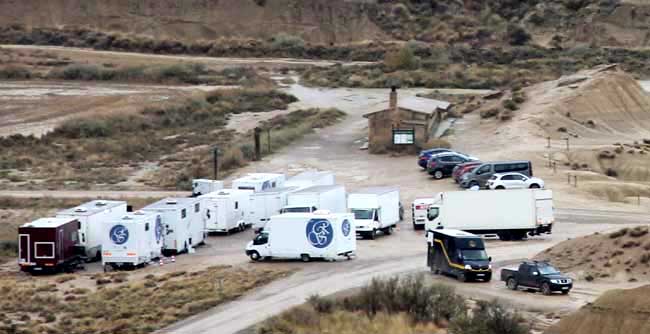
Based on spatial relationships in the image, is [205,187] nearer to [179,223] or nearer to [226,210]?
[226,210]

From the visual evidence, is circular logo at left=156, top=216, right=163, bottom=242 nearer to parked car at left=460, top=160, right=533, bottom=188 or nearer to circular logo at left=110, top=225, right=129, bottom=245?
circular logo at left=110, top=225, right=129, bottom=245

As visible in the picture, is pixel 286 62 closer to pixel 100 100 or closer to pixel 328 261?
pixel 100 100

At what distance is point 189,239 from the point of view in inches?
1984

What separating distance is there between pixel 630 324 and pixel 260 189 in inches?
1232

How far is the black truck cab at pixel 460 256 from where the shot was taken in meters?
41.2

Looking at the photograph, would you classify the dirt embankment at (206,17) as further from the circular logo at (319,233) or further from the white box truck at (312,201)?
→ the circular logo at (319,233)

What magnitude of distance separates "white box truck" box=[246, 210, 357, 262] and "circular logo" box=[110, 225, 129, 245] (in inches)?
189

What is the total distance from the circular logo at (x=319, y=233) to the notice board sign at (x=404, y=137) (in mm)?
31422

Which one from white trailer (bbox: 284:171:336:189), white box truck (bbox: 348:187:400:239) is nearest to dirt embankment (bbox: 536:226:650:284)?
white box truck (bbox: 348:187:400:239)

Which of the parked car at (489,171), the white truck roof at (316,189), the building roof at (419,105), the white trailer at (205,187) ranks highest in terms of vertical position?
the building roof at (419,105)

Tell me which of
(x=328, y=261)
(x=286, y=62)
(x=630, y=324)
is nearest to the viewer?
(x=630, y=324)

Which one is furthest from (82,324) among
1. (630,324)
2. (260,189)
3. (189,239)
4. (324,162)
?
(324,162)

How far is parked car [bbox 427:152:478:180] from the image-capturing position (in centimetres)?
6662

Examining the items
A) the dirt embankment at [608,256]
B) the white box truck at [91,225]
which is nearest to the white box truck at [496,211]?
the dirt embankment at [608,256]
